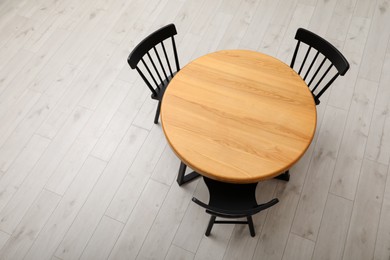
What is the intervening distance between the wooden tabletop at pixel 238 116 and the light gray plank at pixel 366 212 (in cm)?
92

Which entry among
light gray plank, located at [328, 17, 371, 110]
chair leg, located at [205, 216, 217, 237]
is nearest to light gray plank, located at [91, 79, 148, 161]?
chair leg, located at [205, 216, 217, 237]

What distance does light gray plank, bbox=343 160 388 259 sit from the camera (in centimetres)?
218

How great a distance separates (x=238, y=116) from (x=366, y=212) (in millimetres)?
1279

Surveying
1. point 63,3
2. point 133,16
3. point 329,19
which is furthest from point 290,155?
point 63,3

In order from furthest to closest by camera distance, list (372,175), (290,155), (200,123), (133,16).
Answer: (133,16)
(372,175)
(200,123)
(290,155)

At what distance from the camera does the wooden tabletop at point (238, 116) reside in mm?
1747

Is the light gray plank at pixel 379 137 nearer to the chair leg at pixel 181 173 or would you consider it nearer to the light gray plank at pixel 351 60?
the light gray plank at pixel 351 60

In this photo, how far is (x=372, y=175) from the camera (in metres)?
2.42

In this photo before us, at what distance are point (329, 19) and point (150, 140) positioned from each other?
2.19m

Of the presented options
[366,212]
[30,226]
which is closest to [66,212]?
[30,226]

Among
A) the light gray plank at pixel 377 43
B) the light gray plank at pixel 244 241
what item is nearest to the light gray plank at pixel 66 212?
the light gray plank at pixel 244 241

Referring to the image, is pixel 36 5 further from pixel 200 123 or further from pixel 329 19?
pixel 329 19

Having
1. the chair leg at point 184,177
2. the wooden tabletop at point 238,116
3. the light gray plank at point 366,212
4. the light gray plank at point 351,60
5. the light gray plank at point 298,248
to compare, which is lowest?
the light gray plank at point 298,248

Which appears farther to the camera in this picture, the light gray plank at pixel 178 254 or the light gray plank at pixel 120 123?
the light gray plank at pixel 120 123
